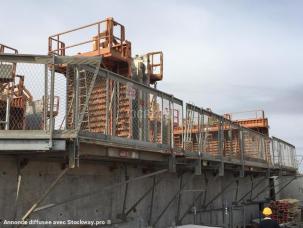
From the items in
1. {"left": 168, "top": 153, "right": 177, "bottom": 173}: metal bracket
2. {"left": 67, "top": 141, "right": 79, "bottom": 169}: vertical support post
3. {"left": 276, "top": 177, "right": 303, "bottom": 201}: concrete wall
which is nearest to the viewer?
{"left": 67, "top": 141, "right": 79, "bottom": 169}: vertical support post

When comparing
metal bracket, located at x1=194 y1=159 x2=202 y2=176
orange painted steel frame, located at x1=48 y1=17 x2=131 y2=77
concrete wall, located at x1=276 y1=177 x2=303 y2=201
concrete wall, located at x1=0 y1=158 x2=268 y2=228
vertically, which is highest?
orange painted steel frame, located at x1=48 y1=17 x2=131 y2=77

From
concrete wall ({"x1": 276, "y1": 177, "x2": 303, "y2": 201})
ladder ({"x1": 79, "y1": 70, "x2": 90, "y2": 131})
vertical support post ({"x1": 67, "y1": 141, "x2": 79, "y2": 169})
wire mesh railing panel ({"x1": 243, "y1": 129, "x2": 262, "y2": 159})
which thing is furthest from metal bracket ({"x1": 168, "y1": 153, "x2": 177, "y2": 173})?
concrete wall ({"x1": 276, "y1": 177, "x2": 303, "y2": 201})

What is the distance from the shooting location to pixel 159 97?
11.0m

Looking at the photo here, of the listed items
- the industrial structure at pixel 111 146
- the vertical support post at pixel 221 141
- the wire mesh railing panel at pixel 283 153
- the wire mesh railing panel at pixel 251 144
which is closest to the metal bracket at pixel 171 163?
the industrial structure at pixel 111 146

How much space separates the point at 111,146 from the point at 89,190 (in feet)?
7.37

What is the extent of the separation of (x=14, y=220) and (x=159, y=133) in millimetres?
4487

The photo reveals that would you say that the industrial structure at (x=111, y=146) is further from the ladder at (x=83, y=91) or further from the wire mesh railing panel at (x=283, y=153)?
the wire mesh railing panel at (x=283, y=153)

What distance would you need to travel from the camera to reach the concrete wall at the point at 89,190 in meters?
8.77

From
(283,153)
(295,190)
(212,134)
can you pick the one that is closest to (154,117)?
(212,134)

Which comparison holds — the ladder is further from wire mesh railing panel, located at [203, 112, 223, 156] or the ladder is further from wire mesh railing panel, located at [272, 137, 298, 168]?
wire mesh railing panel, located at [272, 137, 298, 168]

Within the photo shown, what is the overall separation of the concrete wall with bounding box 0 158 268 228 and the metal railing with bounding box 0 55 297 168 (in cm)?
110

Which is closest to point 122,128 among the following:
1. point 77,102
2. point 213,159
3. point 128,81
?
point 128,81

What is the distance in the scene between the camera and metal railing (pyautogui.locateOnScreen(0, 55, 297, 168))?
782cm

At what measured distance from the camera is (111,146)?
28.9 ft
